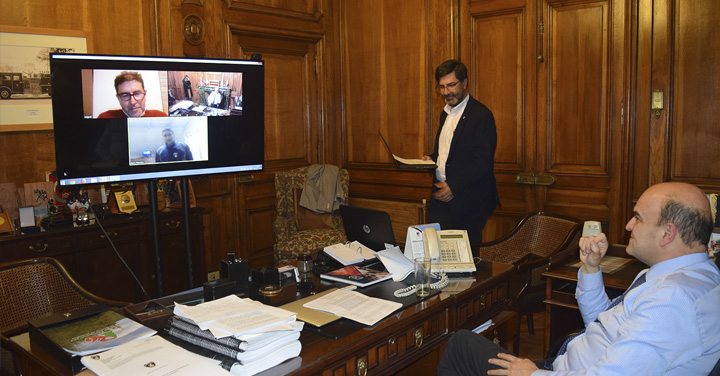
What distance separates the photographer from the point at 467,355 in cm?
224

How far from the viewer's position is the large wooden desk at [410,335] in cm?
187

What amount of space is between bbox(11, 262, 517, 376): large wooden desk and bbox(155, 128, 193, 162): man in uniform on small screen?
41.9 inches

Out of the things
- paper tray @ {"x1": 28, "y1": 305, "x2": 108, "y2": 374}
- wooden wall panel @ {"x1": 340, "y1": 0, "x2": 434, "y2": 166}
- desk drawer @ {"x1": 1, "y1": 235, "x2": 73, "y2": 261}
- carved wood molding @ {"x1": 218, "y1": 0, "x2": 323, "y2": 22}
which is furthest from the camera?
wooden wall panel @ {"x1": 340, "y1": 0, "x2": 434, "y2": 166}

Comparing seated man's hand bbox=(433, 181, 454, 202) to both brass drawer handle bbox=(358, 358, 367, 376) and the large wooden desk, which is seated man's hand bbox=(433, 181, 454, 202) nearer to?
the large wooden desk

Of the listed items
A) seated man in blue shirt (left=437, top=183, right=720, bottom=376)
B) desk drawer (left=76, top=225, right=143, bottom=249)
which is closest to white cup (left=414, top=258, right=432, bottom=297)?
seated man in blue shirt (left=437, top=183, right=720, bottom=376)

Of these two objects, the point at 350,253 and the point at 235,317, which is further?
the point at 350,253

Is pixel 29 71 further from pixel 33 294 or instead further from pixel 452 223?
pixel 452 223

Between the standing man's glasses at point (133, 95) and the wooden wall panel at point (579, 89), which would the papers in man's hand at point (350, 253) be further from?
the wooden wall panel at point (579, 89)

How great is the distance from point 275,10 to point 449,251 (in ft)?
11.6

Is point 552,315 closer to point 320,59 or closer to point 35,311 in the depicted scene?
point 35,311

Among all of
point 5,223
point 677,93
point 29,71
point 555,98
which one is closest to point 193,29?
point 29,71

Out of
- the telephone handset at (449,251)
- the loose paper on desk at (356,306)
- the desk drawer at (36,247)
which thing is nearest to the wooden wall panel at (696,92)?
the telephone handset at (449,251)

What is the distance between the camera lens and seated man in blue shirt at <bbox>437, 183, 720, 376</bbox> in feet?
5.38

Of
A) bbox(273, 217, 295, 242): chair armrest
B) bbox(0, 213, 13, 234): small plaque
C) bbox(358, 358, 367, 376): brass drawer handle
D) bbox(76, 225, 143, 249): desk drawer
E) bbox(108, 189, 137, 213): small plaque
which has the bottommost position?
A: bbox(358, 358, 367, 376): brass drawer handle
